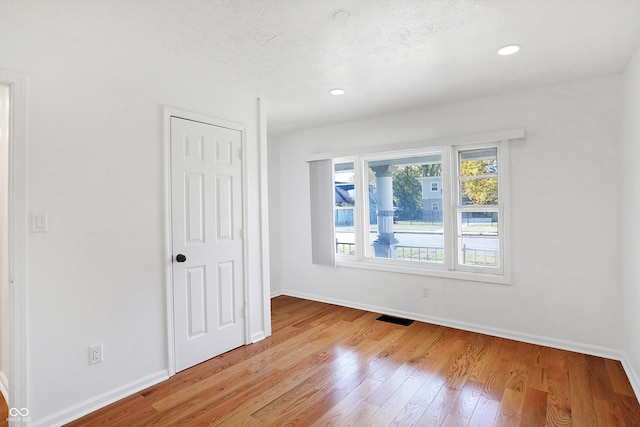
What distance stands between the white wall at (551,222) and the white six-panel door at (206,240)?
1973 mm

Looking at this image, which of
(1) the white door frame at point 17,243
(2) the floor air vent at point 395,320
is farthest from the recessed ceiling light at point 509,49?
(1) the white door frame at point 17,243

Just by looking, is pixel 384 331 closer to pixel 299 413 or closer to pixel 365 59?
pixel 299 413

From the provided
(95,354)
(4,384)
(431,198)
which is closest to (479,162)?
(431,198)

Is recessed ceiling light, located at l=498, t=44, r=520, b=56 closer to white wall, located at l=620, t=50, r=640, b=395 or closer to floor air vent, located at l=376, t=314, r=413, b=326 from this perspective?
white wall, located at l=620, t=50, r=640, b=395

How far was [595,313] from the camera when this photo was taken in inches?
120

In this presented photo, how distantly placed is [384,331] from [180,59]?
3.12m

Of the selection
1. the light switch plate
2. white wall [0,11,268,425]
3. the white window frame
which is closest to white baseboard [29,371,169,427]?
white wall [0,11,268,425]

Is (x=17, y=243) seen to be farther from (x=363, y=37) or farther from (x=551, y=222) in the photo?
(x=551, y=222)

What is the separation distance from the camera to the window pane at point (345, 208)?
4.62 meters

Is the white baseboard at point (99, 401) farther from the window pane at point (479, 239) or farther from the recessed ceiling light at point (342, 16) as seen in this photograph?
the window pane at point (479, 239)

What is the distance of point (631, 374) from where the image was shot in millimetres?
2600

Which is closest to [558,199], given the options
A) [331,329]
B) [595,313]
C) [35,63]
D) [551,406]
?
[595,313]

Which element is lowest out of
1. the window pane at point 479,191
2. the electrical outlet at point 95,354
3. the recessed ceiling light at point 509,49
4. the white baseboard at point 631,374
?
the white baseboard at point 631,374

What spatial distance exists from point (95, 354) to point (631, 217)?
3.91 metres
